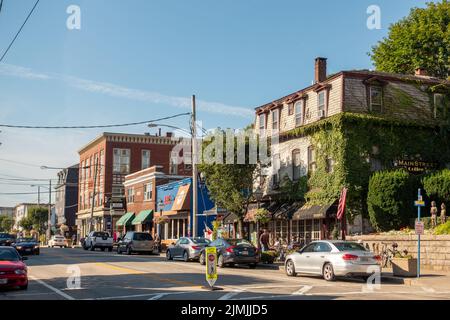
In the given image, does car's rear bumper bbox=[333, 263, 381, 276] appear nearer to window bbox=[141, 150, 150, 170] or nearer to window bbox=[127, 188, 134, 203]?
window bbox=[127, 188, 134, 203]

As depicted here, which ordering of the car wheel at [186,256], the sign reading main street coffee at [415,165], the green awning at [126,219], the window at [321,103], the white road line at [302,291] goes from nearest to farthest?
the white road line at [302,291], the car wheel at [186,256], the sign reading main street coffee at [415,165], the window at [321,103], the green awning at [126,219]

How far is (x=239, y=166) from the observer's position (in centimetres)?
3566

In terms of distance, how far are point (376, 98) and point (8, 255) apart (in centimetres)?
2312

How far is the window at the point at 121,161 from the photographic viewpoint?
74.8 meters

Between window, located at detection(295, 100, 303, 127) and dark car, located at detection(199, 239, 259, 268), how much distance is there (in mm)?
11931

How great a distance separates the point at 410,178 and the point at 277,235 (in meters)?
10.5

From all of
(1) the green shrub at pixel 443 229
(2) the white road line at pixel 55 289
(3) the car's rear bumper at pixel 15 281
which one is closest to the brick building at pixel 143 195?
(1) the green shrub at pixel 443 229

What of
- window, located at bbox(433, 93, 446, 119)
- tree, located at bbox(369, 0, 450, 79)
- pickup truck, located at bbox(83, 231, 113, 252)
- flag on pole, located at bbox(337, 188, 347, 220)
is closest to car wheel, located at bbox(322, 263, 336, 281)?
flag on pole, located at bbox(337, 188, 347, 220)

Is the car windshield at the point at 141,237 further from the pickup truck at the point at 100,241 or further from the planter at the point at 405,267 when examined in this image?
the planter at the point at 405,267

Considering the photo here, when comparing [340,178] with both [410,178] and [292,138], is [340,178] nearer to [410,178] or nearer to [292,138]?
[410,178]

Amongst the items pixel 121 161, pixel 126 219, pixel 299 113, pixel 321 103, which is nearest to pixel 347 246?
pixel 321 103

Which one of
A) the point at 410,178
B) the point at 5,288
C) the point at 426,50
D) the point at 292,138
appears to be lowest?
the point at 5,288

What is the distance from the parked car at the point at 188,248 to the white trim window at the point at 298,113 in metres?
9.94
